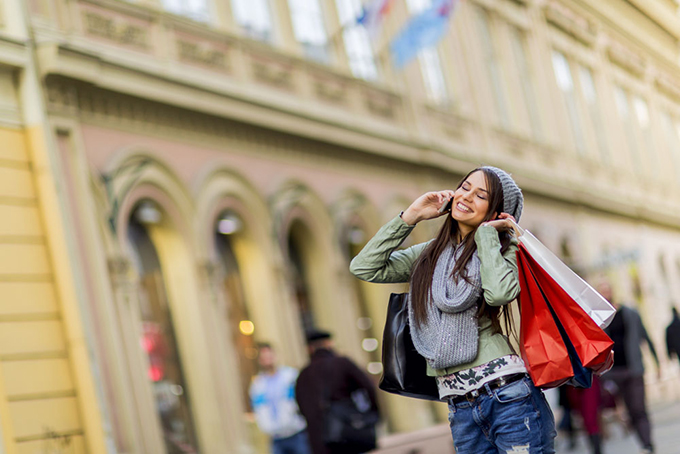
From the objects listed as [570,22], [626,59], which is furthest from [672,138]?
[570,22]

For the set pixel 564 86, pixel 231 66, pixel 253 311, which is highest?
pixel 564 86

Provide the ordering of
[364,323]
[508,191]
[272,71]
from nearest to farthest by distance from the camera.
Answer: [508,191] → [272,71] → [364,323]

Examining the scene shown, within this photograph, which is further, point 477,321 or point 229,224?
point 229,224

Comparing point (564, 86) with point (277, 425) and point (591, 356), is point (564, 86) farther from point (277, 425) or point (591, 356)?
point (591, 356)

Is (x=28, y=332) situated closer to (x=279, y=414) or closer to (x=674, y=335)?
(x=279, y=414)

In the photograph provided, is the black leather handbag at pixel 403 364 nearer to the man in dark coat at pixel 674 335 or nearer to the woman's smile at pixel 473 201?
the woman's smile at pixel 473 201

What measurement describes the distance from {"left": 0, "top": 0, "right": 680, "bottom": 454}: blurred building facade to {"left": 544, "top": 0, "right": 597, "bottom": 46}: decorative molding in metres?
7.87

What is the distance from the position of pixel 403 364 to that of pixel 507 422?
1.61 ft

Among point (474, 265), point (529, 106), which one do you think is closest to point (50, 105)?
point (474, 265)

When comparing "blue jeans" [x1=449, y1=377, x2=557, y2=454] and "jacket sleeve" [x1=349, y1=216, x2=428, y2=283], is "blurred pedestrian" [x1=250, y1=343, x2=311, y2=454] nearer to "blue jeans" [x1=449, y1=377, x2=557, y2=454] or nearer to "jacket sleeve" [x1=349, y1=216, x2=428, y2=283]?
"jacket sleeve" [x1=349, y1=216, x2=428, y2=283]

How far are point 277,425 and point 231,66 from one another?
19.0ft

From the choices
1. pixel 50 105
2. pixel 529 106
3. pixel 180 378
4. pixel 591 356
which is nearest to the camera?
pixel 591 356

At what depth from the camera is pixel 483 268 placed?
375cm

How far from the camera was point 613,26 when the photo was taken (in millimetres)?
35219
